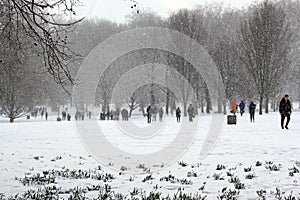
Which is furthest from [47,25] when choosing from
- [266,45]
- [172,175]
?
[266,45]

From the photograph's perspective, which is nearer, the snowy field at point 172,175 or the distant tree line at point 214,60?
the snowy field at point 172,175

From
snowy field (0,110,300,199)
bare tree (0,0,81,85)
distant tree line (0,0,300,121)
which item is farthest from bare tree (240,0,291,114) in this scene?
bare tree (0,0,81,85)

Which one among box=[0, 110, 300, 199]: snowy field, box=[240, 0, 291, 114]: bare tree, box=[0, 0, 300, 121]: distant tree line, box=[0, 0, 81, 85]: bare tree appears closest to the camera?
box=[0, 0, 81, 85]: bare tree

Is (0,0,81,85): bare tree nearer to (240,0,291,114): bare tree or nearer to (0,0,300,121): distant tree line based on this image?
(0,0,300,121): distant tree line

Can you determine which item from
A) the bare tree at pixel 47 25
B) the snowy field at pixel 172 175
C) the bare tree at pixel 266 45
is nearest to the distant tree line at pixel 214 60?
the bare tree at pixel 266 45

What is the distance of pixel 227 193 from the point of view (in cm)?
686

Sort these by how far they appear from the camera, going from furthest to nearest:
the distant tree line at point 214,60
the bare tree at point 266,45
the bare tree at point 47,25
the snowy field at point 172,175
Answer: the bare tree at point 266,45 < the distant tree line at point 214,60 < the snowy field at point 172,175 < the bare tree at point 47,25

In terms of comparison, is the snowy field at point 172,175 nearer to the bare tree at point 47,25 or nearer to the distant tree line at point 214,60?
the bare tree at point 47,25

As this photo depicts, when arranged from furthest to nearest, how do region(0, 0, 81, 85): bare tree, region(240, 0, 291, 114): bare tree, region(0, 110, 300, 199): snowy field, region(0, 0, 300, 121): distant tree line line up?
region(240, 0, 291, 114): bare tree → region(0, 0, 300, 121): distant tree line → region(0, 110, 300, 199): snowy field → region(0, 0, 81, 85): bare tree

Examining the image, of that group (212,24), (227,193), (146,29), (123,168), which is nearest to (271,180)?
(227,193)

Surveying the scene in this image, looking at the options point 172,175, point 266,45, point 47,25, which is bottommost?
point 172,175

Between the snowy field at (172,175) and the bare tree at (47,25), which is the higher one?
the bare tree at (47,25)

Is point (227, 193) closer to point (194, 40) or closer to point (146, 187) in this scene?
point (146, 187)

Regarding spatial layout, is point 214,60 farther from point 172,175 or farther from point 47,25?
point 47,25
